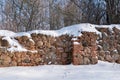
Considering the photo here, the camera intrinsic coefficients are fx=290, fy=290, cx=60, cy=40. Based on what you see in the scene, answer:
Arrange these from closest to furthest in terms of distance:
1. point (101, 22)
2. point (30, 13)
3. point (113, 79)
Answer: point (113, 79), point (101, 22), point (30, 13)

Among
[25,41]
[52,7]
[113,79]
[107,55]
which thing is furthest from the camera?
[52,7]

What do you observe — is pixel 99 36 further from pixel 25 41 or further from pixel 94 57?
pixel 25 41

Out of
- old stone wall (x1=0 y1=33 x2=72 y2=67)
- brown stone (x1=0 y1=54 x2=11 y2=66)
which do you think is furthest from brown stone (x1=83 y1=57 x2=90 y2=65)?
brown stone (x1=0 y1=54 x2=11 y2=66)

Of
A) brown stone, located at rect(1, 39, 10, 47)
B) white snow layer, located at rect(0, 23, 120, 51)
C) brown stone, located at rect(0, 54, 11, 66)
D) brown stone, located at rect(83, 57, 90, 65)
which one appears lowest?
brown stone, located at rect(83, 57, 90, 65)

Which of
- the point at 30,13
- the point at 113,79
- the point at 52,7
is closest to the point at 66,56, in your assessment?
the point at 113,79

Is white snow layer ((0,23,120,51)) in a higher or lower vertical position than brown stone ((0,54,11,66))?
higher

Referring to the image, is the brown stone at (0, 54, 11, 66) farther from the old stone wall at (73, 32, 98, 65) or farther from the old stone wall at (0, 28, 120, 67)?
the old stone wall at (73, 32, 98, 65)

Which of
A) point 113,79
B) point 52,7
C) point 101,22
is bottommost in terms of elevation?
point 113,79

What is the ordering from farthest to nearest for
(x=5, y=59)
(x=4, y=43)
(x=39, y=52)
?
(x=39, y=52)
(x=4, y=43)
(x=5, y=59)

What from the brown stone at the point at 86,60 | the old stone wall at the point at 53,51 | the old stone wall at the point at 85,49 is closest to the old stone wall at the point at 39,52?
the old stone wall at the point at 53,51

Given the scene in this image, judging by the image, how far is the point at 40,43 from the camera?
8062 millimetres

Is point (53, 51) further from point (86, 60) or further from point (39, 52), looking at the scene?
point (86, 60)

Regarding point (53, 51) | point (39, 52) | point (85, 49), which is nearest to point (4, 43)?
point (39, 52)

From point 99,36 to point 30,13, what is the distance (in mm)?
9493
